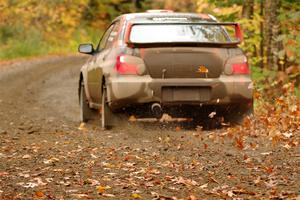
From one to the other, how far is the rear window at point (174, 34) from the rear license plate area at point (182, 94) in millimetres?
732

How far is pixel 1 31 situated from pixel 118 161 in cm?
2685

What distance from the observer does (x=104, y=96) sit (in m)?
11.3

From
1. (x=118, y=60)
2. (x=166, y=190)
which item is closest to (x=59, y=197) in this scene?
(x=166, y=190)

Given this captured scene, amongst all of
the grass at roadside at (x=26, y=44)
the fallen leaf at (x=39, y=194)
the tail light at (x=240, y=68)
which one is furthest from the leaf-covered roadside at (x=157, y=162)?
the grass at roadside at (x=26, y=44)

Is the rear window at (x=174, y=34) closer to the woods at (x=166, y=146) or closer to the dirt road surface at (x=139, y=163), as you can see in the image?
the woods at (x=166, y=146)

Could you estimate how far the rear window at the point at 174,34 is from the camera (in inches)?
435

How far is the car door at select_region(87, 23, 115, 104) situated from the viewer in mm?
11762

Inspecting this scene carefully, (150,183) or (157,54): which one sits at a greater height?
(157,54)

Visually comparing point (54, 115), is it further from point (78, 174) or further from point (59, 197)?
point (59, 197)

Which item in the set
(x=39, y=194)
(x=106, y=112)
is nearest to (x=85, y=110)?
(x=106, y=112)

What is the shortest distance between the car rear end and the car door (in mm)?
864

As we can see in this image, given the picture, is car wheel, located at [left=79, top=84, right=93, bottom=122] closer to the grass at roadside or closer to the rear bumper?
the rear bumper

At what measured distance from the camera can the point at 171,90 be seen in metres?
10.7

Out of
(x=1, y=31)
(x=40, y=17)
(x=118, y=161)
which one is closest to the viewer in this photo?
(x=118, y=161)
